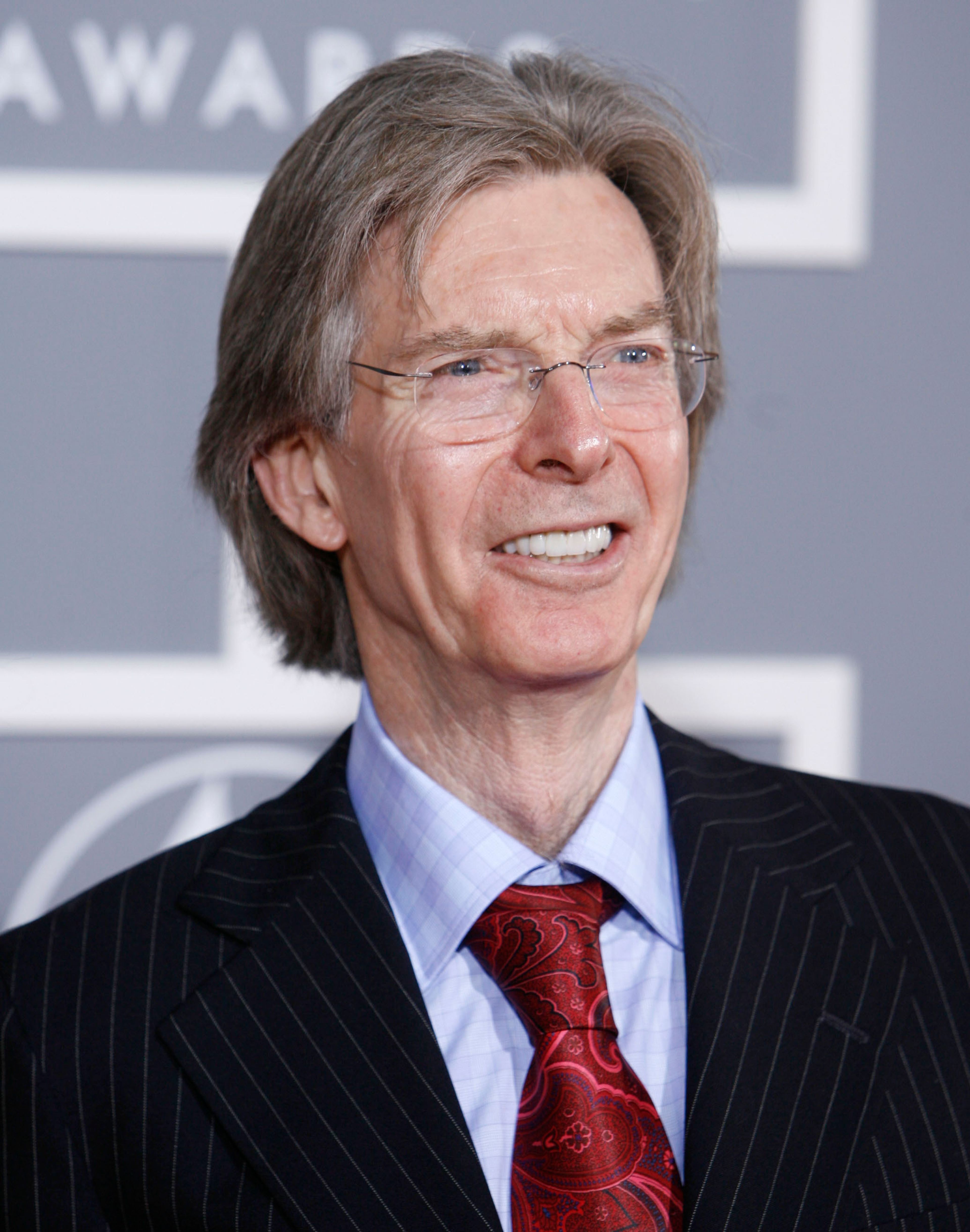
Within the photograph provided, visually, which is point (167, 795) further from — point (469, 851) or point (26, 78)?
point (26, 78)

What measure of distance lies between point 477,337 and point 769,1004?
0.79 meters

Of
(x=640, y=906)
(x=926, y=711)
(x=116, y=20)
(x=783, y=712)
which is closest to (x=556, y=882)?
(x=640, y=906)

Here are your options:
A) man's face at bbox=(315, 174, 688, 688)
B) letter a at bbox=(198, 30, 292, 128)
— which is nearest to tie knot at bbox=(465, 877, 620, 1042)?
man's face at bbox=(315, 174, 688, 688)

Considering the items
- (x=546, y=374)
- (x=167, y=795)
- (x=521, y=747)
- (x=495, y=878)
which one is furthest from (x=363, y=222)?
(x=167, y=795)

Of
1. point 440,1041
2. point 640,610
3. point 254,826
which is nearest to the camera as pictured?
point 440,1041

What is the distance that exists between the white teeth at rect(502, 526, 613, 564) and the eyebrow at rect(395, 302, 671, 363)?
0.21m

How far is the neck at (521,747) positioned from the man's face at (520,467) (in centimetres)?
3

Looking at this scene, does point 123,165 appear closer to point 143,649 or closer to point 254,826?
point 143,649

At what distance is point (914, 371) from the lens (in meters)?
2.42

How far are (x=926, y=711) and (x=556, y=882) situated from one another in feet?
3.93

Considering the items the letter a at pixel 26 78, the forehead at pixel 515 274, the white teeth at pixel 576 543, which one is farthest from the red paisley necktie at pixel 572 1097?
the letter a at pixel 26 78

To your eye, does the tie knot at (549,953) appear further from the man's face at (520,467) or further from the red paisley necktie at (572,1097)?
the man's face at (520,467)

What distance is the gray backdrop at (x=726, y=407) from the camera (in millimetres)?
2320

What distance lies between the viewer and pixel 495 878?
4.74 ft
